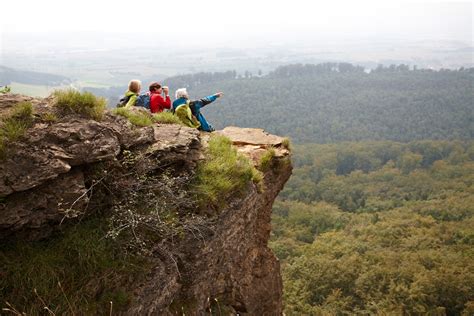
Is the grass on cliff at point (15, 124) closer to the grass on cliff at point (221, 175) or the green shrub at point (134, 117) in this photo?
the green shrub at point (134, 117)

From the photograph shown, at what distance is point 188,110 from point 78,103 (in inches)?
144

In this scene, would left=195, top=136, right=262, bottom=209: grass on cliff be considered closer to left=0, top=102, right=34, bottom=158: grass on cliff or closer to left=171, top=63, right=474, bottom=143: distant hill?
left=0, top=102, right=34, bottom=158: grass on cliff

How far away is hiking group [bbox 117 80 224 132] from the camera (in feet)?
30.3

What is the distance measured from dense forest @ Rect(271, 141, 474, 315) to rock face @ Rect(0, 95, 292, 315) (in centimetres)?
2922

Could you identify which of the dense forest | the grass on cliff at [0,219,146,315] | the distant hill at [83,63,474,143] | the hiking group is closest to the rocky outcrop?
the grass on cliff at [0,219,146,315]

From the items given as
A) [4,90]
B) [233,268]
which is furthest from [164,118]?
[233,268]

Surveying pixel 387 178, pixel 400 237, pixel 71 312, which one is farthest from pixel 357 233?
pixel 71 312

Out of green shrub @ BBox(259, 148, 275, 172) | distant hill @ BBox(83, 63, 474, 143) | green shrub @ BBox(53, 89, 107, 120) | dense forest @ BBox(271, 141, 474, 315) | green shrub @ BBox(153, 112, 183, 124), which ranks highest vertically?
green shrub @ BBox(53, 89, 107, 120)

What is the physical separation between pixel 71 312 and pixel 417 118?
190782 millimetres

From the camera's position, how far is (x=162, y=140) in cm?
691

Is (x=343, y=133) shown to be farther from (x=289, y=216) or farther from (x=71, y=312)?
(x=71, y=312)

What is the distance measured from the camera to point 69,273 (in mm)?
5020

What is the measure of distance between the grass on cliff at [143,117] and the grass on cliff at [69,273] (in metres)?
1.96

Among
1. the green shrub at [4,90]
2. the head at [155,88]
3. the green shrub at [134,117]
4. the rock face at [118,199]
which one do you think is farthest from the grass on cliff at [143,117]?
the head at [155,88]
